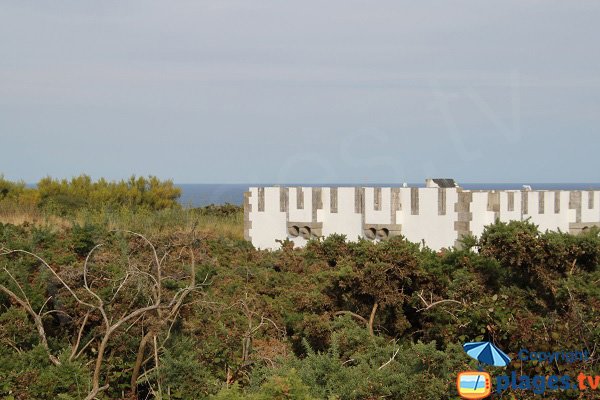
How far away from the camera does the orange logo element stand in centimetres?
614

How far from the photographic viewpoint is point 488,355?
743 cm

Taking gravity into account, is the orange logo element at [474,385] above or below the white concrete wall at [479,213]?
below

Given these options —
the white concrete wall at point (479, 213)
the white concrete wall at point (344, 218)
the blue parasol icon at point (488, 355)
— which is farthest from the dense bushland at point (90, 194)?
the blue parasol icon at point (488, 355)

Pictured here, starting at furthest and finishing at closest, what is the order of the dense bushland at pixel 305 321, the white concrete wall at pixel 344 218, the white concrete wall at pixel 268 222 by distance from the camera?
the white concrete wall at pixel 268 222, the white concrete wall at pixel 344 218, the dense bushland at pixel 305 321

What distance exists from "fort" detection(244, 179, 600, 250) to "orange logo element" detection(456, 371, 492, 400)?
32.3 ft

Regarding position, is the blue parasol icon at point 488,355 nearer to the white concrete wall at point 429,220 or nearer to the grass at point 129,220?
the grass at point 129,220

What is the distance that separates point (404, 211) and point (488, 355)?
10.2 m

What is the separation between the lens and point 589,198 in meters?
18.8

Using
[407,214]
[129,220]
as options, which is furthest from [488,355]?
[129,220]

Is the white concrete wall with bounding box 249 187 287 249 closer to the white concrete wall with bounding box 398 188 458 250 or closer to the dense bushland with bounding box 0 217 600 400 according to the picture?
the white concrete wall with bounding box 398 188 458 250

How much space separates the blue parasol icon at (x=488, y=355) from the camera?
7.25m

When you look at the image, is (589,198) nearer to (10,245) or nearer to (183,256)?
(183,256)

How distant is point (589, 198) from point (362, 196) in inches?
214

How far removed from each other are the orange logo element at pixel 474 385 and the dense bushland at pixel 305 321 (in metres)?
0.84
